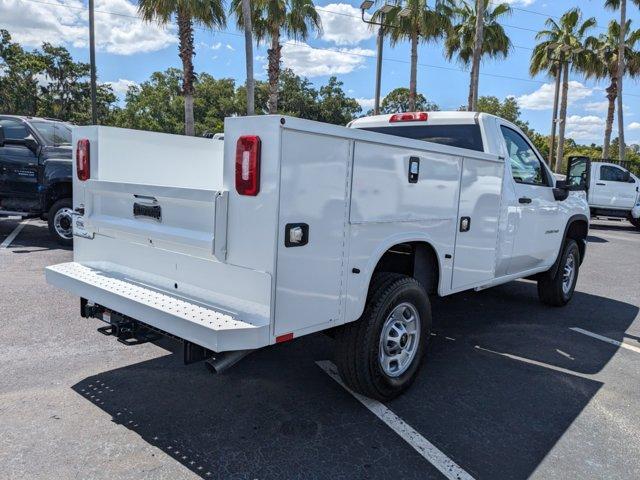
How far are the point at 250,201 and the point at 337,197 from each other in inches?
19.9

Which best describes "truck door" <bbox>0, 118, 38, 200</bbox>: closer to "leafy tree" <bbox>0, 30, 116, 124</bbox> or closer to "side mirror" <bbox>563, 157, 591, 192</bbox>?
"side mirror" <bbox>563, 157, 591, 192</bbox>

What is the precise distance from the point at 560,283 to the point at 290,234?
474 cm

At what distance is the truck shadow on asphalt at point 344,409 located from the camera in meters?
2.91

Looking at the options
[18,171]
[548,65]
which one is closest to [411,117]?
[18,171]

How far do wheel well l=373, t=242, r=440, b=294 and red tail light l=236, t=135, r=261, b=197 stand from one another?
145 cm

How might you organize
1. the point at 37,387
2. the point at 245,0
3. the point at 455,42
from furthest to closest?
1. the point at 455,42
2. the point at 245,0
3. the point at 37,387

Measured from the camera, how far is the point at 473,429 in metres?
3.33

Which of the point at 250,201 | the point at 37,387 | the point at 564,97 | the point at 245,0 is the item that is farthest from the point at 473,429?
the point at 564,97

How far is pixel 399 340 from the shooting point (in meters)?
3.61

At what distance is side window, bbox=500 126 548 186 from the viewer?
4938 mm

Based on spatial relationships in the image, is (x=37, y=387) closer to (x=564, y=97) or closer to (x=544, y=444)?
(x=544, y=444)

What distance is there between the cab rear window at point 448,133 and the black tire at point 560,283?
2.30 m

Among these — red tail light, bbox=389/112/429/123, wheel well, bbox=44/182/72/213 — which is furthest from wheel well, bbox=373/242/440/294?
wheel well, bbox=44/182/72/213

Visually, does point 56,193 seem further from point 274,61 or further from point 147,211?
point 274,61
